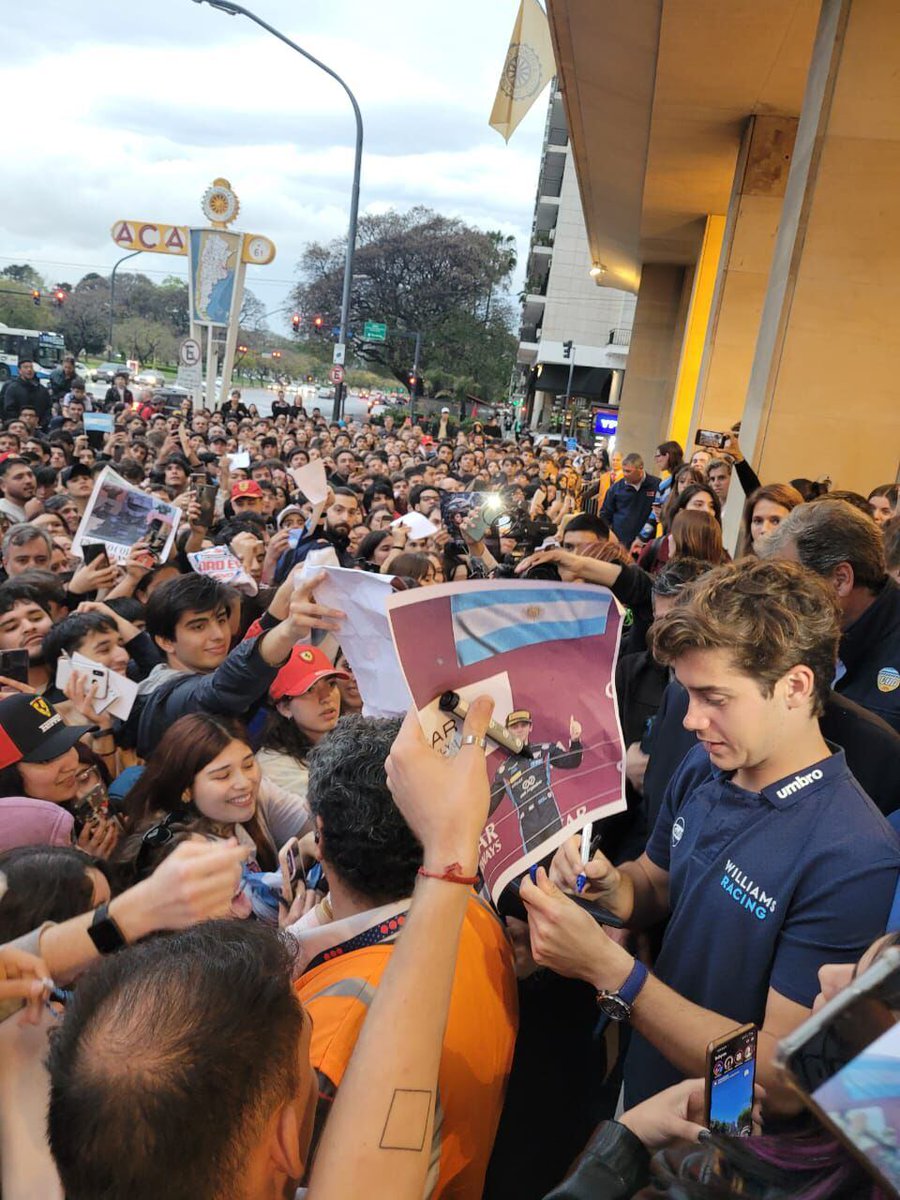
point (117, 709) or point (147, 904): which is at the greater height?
point (147, 904)

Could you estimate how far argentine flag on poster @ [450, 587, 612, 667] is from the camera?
179cm

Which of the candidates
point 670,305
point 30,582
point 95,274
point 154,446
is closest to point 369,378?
point 95,274

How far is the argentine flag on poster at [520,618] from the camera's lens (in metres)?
1.79

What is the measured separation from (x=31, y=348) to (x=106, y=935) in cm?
4264

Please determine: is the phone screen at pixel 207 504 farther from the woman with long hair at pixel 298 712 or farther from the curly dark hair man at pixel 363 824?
the curly dark hair man at pixel 363 824

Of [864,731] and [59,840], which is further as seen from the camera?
[59,840]

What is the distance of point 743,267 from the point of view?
1176cm

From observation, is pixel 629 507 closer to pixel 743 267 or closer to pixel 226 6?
pixel 743 267

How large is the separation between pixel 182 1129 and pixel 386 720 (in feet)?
4.57

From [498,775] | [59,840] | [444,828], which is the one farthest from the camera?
[59,840]

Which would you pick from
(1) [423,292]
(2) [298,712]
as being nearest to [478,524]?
(2) [298,712]

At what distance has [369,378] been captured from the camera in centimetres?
11138

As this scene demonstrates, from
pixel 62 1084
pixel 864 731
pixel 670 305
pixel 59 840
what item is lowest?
pixel 59 840

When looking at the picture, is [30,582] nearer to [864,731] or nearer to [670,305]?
[864,731]
